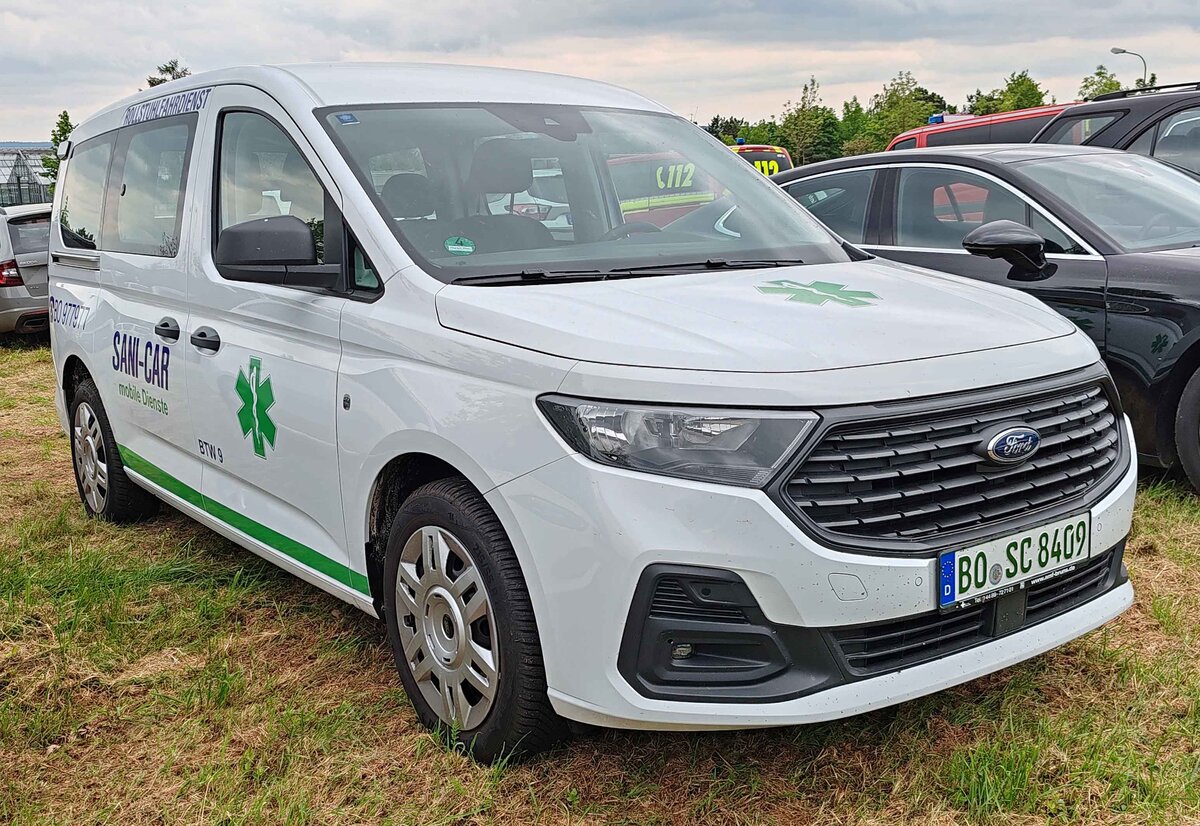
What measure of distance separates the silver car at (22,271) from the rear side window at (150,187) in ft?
25.8

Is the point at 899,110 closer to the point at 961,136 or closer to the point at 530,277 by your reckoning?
the point at 961,136

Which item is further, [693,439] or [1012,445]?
[1012,445]

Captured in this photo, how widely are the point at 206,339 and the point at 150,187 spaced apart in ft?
3.21

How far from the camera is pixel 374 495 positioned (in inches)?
118

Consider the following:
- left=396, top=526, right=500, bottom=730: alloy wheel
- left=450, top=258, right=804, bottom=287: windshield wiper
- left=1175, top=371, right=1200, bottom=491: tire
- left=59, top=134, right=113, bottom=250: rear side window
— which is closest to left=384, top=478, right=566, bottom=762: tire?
left=396, top=526, right=500, bottom=730: alloy wheel

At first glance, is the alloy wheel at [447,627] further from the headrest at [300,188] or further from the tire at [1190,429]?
the tire at [1190,429]

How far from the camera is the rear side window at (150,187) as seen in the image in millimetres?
4070

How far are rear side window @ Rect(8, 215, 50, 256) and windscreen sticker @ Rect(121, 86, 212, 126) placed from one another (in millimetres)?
8006

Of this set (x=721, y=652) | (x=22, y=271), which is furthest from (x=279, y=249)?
(x=22, y=271)

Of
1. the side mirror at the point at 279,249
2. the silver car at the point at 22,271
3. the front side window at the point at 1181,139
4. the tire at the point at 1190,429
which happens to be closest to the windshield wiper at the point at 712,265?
the side mirror at the point at 279,249

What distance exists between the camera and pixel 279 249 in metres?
3.05

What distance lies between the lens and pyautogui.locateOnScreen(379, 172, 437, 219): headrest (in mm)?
3068

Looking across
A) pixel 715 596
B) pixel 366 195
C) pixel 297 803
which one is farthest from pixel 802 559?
pixel 366 195

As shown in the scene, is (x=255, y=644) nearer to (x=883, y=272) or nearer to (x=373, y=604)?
(x=373, y=604)
